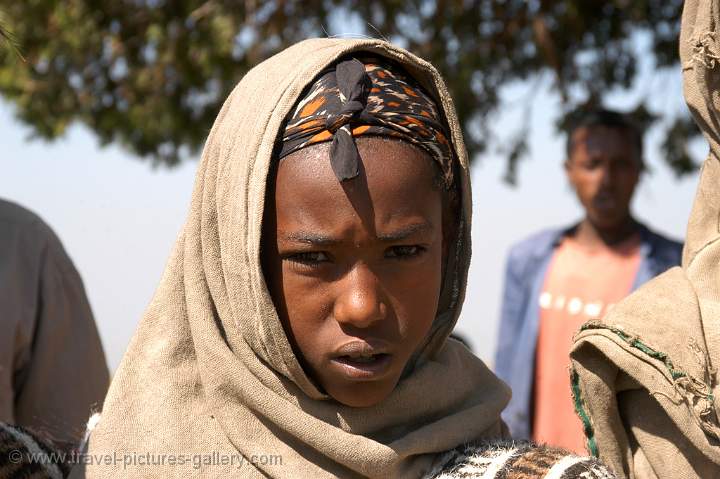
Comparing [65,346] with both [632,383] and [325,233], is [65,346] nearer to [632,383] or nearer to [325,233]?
[325,233]

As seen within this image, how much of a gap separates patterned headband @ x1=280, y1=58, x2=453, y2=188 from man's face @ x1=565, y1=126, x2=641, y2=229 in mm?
3509

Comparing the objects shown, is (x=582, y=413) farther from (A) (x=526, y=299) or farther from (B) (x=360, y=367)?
(A) (x=526, y=299)

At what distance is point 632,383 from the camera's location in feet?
6.76

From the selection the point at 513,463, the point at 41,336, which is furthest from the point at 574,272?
the point at 513,463

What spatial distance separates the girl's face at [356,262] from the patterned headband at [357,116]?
25 mm

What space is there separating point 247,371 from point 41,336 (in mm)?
921

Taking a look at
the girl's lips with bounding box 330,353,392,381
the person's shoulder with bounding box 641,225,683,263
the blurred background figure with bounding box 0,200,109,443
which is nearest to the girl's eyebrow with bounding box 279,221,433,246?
the girl's lips with bounding box 330,353,392,381

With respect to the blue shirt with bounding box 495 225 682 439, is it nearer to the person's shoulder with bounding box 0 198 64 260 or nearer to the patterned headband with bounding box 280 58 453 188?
the person's shoulder with bounding box 0 198 64 260

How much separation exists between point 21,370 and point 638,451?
1.60 metres

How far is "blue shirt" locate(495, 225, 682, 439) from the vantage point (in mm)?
5289

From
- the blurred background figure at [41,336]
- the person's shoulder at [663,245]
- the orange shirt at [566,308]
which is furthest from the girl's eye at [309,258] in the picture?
the person's shoulder at [663,245]

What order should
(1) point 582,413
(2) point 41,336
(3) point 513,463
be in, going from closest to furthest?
1. (3) point 513,463
2. (1) point 582,413
3. (2) point 41,336

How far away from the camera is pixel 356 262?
6.15ft

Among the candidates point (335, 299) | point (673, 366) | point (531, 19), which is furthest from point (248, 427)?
point (531, 19)
